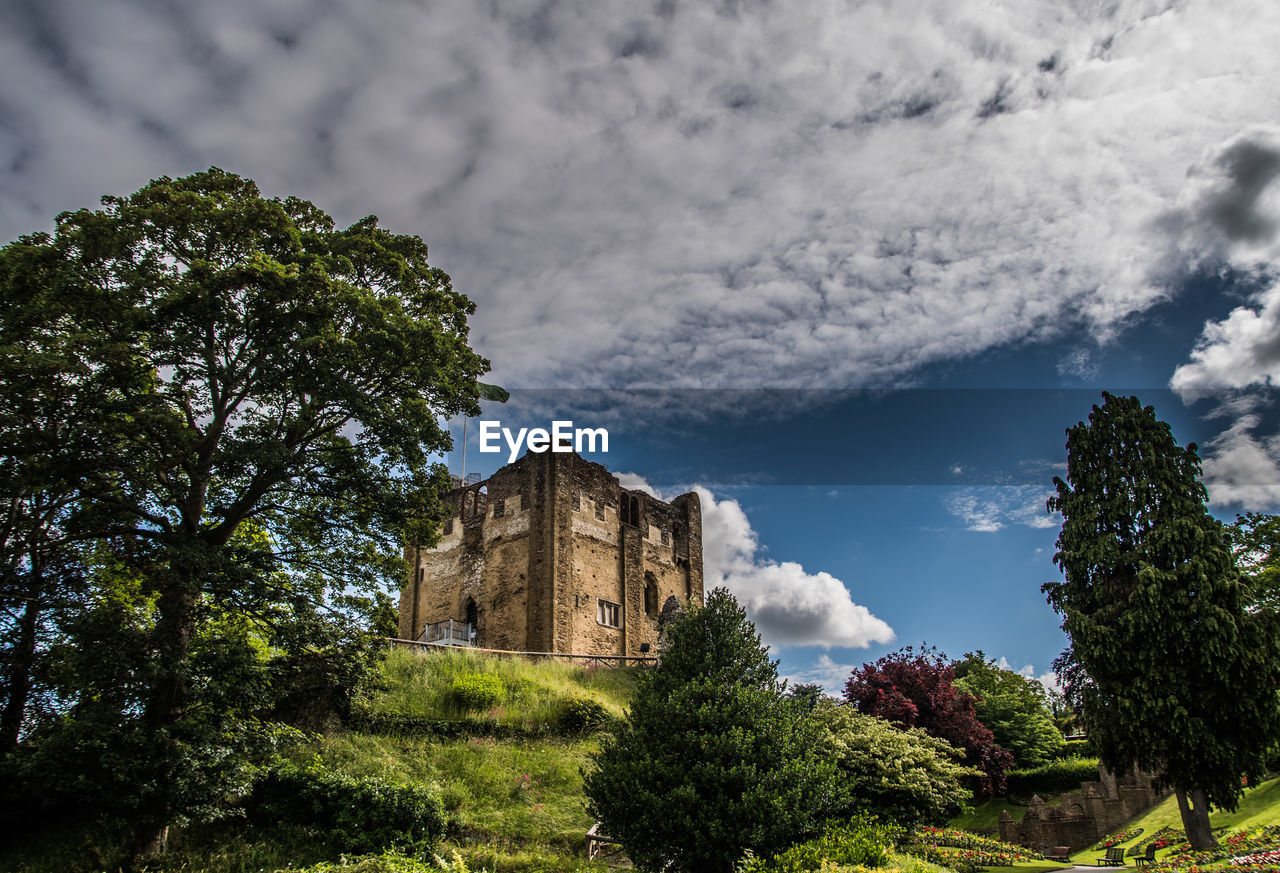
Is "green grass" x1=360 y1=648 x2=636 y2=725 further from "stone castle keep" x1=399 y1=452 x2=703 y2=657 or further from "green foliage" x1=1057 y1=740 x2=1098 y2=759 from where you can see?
"green foliage" x1=1057 y1=740 x2=1098 y2=759

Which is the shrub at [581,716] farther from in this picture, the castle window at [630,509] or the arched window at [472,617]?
the castle window at [630,509]

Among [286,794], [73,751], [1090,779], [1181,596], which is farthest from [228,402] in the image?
[1090,779]

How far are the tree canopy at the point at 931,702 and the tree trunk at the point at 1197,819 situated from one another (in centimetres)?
827

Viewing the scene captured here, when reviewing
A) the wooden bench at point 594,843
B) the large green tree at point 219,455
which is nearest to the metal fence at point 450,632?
the large green tree at point 219,455

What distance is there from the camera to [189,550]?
1435 centimetres

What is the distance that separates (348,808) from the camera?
52.1ft

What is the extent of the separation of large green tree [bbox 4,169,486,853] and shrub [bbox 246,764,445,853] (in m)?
1.95

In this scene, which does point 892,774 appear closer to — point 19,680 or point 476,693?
point 476,693

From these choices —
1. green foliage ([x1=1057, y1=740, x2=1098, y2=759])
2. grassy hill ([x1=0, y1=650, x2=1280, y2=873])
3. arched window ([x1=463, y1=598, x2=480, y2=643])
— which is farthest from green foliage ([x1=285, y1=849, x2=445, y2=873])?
green foliage ([x1=1057, y1=740, x2=1098, y2=759])

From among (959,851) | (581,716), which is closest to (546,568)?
(581,716)

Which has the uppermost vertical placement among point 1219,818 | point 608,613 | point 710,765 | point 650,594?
point 650,594

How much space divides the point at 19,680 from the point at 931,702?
26.3 m

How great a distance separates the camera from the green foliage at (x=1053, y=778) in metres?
32.1

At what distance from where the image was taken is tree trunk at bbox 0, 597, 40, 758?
1482cm
